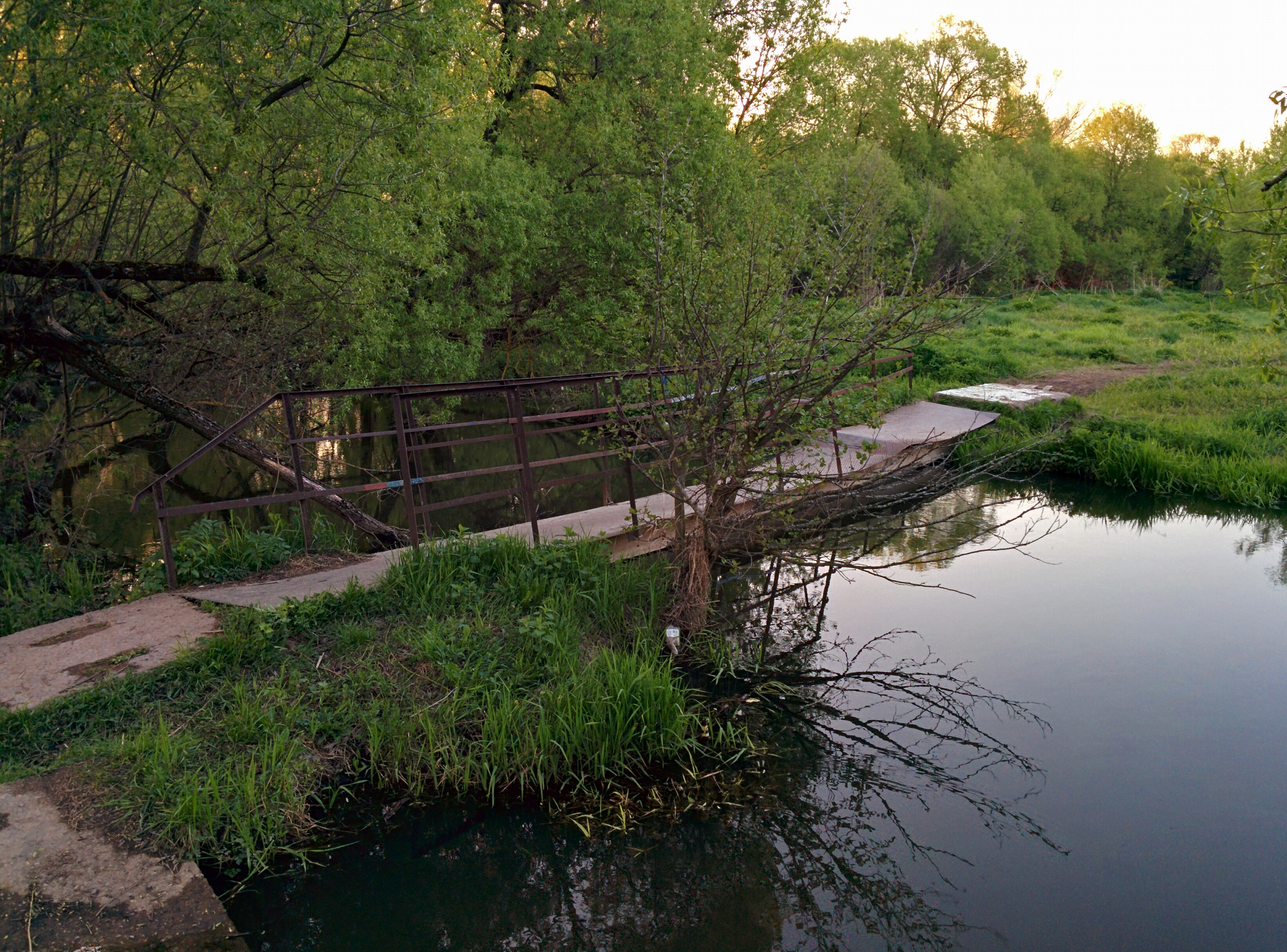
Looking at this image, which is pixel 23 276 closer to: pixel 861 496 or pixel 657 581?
pixel 657 581

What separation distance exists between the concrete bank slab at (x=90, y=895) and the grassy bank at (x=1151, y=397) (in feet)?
25.0

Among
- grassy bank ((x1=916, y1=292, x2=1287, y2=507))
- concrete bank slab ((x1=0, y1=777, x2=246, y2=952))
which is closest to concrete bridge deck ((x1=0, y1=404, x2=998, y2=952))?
concrete bank slab ((x1=0, y1=777, x2=246, y2=952))

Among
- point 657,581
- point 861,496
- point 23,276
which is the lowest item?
point 657,581

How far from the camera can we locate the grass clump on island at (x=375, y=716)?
455cm

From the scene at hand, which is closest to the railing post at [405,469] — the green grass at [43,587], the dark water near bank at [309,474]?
the dark water near bank at [309,474]

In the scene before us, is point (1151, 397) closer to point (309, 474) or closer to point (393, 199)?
point (393, 199)

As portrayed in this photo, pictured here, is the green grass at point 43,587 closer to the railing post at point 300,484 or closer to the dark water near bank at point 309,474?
the dark water near bank at point 309,474

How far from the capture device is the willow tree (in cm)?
702

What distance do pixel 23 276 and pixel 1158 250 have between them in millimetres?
47583

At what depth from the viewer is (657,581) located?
7.18 meters

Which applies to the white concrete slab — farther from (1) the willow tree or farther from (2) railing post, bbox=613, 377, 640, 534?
(1) the willow tree

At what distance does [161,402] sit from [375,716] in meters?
5.92

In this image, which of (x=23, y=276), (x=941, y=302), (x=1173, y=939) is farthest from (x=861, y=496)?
(x=23, y=276)

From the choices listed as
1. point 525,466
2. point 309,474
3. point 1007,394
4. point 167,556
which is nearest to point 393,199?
point 309,474
